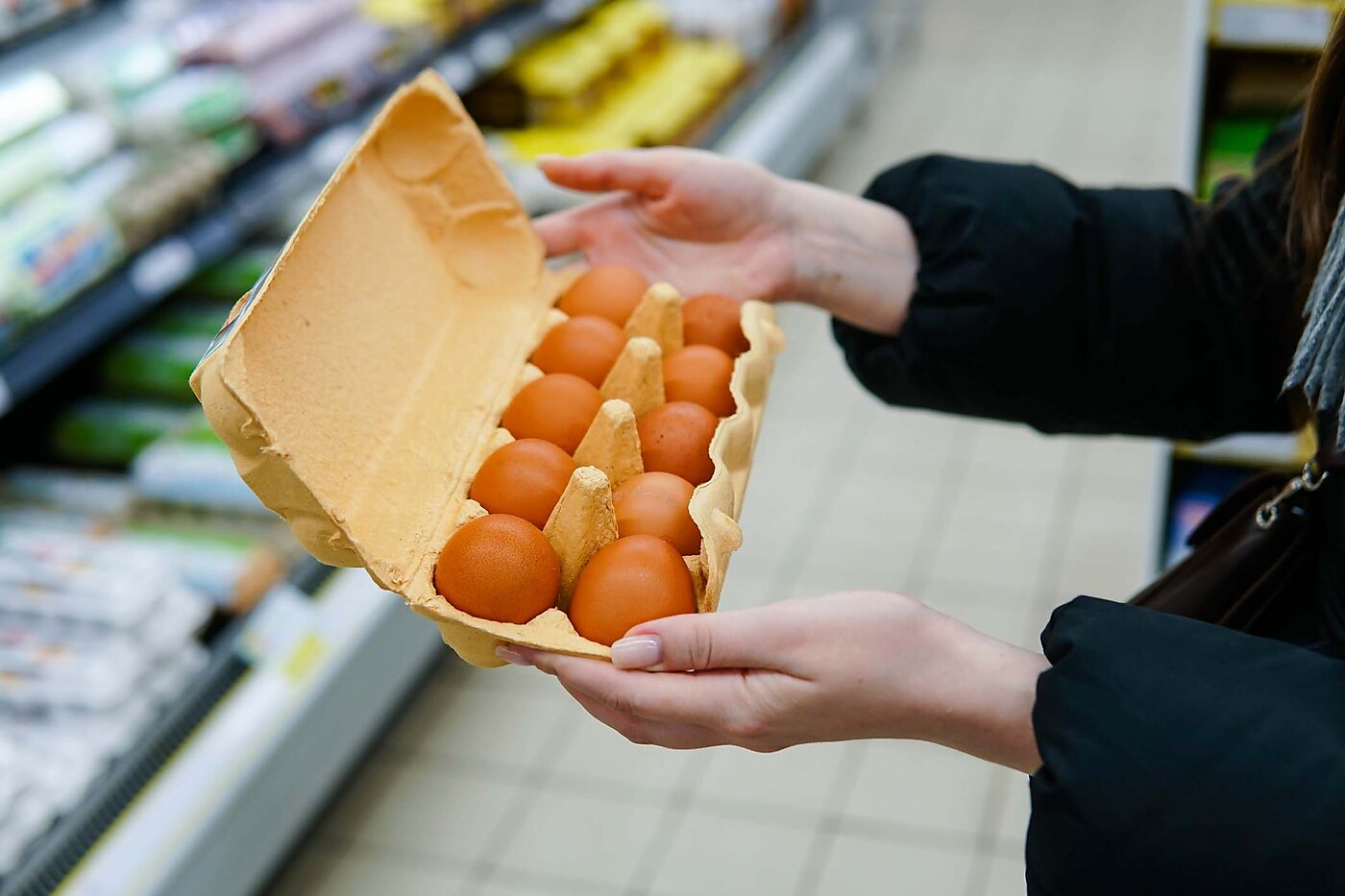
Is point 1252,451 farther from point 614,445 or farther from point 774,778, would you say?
point 614,445

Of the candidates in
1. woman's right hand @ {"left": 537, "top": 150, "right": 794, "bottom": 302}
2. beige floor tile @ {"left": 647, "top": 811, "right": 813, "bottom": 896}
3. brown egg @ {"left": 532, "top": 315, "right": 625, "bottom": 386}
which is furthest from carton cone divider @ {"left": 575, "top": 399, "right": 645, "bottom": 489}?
beige floor tile @ {"left": 647, "top": 811, "right": 813, "bottom": 896}

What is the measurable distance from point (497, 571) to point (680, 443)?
27 centimetres

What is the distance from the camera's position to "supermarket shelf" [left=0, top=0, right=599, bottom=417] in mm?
1931

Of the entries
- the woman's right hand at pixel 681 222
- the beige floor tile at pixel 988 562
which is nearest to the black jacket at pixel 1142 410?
the woman's right hand at pixel 681 222

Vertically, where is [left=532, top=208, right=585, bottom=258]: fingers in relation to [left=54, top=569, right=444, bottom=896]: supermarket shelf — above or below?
above

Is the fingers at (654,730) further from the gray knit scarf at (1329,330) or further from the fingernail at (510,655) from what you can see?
the gray knit scarf at (1329,330)

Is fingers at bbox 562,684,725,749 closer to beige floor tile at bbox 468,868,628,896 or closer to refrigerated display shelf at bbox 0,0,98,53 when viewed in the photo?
beige floor tile at bbox 468,868,628,896

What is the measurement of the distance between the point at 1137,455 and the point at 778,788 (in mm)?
1586

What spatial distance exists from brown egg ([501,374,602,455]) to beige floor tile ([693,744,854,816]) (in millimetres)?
1320

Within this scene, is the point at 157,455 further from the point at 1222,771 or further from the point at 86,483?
the point at 1222,771

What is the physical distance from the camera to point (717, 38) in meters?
4.51

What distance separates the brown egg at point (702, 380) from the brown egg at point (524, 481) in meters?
0.18

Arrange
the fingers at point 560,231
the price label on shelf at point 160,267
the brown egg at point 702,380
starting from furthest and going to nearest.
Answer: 1. the price label on shelf at point 160,267
2. the fingers at point 560,231
3. the brown egg at point 702,380

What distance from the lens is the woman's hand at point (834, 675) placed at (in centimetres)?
96
